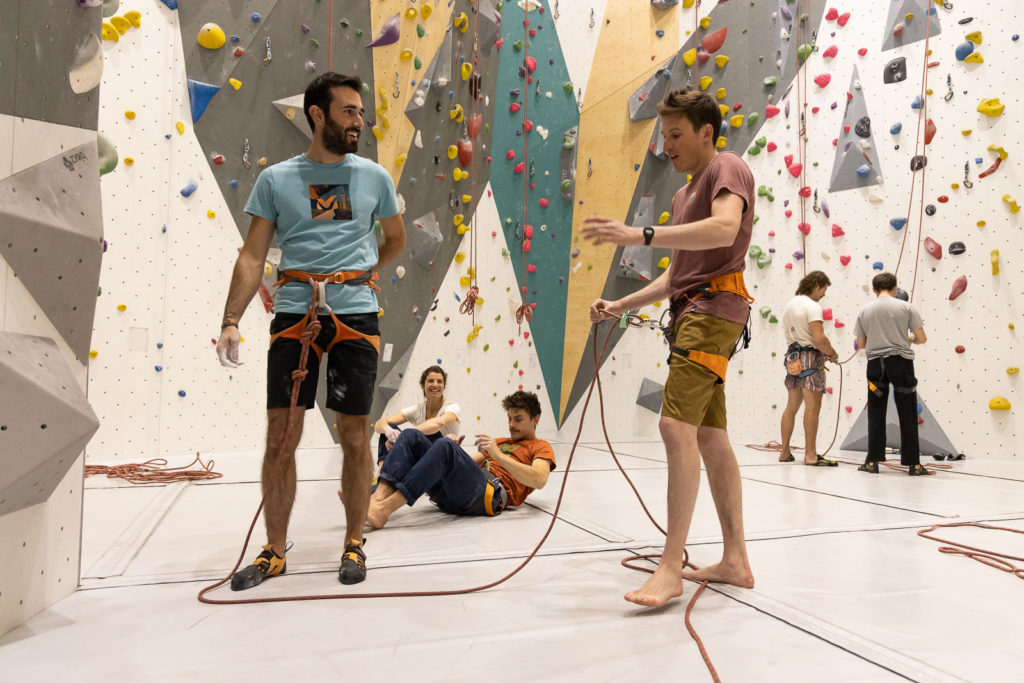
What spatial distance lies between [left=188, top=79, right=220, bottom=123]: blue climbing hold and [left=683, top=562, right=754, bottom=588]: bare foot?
4122 millimetres

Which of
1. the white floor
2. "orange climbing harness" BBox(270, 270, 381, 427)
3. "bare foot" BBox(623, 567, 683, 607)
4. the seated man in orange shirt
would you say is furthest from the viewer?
the seated man in orange shirt

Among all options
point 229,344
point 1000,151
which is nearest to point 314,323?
point 229,344

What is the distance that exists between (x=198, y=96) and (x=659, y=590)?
4207 mm

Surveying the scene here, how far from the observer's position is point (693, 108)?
190 cm

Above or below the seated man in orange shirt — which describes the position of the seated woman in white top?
above

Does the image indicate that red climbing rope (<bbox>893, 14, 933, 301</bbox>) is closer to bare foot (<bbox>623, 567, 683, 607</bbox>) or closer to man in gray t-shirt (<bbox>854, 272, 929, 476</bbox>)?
man in gray t-shirt (<bbox>854, 272, 929, 476</bbox>)

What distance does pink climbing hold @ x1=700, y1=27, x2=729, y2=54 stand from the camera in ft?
20.2

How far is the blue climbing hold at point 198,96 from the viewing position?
4.39 m

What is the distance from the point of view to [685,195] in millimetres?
2000

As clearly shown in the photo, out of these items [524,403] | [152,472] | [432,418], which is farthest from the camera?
[152,472]

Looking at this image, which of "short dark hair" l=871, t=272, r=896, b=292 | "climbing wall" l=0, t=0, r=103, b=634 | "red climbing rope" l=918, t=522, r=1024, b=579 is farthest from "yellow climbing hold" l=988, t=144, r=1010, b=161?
"climbing wall" l=0, t=0, r=103, b=634

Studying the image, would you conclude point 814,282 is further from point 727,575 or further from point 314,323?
point 314,323

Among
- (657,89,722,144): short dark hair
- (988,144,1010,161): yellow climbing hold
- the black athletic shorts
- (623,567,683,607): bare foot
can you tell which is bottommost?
(623,567,683,607): bare foot

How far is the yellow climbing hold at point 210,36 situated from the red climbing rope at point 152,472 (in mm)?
2636
